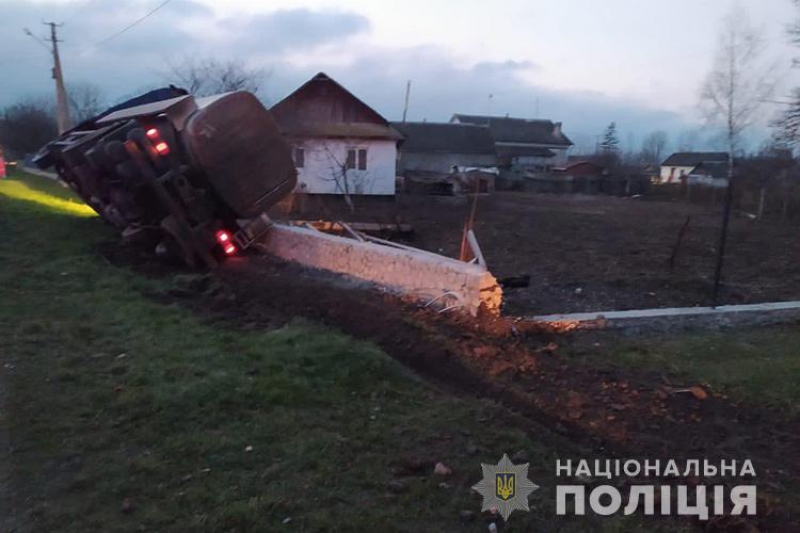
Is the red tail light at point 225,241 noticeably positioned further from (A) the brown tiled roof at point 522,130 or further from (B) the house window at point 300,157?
(A) the brown tiled roof at point 522,130

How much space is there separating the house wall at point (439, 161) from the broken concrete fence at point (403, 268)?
40.6 meters

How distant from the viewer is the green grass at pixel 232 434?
3.33 meters

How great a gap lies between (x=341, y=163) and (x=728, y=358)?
81.8 ft

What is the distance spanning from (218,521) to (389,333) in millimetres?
3432

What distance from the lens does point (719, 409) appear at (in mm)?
5168

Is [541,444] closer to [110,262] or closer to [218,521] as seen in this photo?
[218,521]

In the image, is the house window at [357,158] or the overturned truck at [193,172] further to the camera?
the house window at [357,158]

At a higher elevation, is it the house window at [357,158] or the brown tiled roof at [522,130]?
the brown tiled roof at [522,130]

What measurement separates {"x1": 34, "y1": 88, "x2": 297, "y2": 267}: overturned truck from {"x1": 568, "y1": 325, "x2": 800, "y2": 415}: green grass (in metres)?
5.66

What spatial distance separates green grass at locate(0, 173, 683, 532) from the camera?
131 inches

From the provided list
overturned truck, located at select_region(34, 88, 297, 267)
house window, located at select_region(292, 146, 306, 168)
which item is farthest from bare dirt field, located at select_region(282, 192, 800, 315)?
house window, located at select_region(292, 146, 306, 168)

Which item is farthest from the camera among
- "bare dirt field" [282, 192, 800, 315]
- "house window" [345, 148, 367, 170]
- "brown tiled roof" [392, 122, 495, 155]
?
"brown tiled roof" [392, 122, 495, 155]
